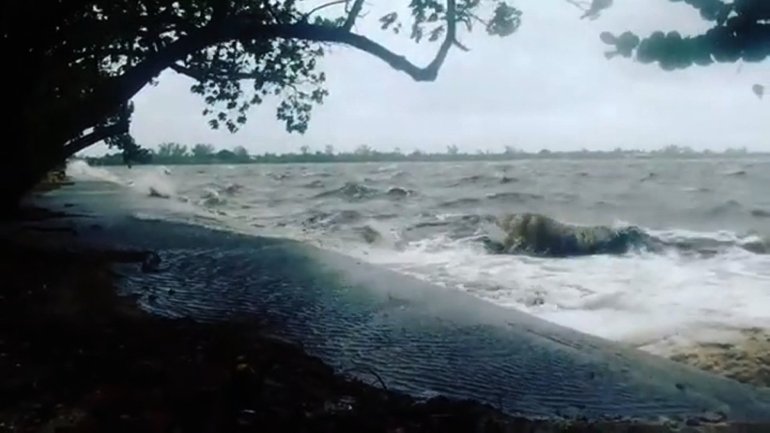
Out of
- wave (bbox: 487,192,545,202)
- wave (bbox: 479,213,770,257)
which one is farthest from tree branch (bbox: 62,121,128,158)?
wave (bbox: 487,192,545,202)

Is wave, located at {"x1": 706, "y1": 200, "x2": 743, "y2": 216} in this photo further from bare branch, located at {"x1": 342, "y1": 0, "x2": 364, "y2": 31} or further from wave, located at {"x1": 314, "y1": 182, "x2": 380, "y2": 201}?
bare branch, located at {"x1": 342, "y1": 0, "x2": 364, "y2": 31}

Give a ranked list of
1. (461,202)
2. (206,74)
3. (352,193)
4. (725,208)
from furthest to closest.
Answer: (352,193)
(461,202)
(725,208)
(206,74)

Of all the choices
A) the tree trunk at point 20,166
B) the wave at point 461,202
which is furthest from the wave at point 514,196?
the tree trunk at point 20,166

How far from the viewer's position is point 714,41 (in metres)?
2.70

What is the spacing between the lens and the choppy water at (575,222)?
796cm

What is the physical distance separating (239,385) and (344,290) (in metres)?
4.31

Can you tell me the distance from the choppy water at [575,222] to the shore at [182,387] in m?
3.34

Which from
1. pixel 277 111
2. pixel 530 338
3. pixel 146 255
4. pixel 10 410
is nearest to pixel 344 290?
pixel 530 338

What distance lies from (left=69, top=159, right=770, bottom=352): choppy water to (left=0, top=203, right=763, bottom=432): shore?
3337 millimetres

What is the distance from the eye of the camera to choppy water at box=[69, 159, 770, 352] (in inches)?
314

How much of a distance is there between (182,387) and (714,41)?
104 inches

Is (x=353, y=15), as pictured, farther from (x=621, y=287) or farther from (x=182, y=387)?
(x=182, y=387)

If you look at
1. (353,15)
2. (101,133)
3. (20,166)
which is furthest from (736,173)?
(20,166)

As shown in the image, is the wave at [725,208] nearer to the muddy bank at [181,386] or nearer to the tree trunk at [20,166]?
the tree trunk at [20,166]
